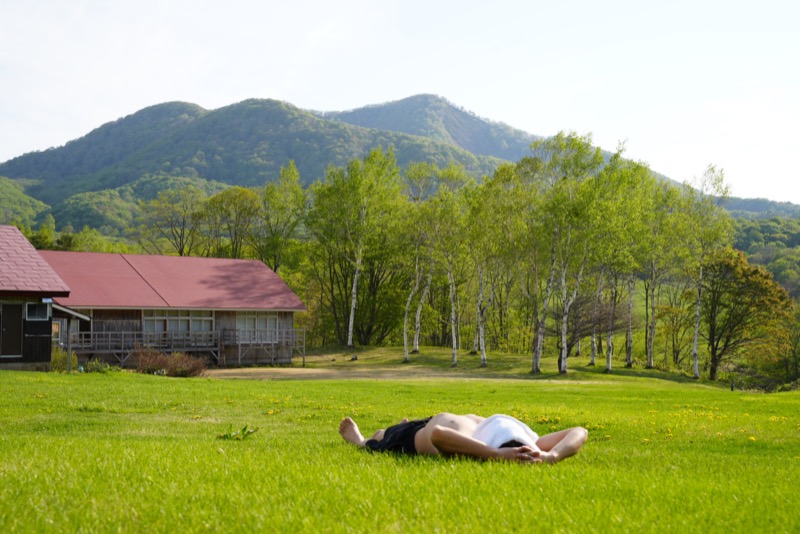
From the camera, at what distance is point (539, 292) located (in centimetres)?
5200

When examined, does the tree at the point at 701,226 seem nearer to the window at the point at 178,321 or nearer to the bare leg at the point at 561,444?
the window at the point at 178,321

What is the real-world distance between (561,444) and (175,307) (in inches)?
1553

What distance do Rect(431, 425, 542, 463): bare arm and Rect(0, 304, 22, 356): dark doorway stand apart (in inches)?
1165

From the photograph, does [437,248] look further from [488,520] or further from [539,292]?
[488,520]

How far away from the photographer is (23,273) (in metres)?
31.3

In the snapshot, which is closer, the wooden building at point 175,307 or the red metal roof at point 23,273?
the red metal roof at point 23,273

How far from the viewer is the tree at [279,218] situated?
212 ft

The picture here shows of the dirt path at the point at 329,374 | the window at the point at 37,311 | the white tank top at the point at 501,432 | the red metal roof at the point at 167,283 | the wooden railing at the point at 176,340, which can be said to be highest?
the red metal roof at the point at 167,283

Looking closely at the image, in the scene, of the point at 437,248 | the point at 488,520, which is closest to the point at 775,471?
the point at 488,520

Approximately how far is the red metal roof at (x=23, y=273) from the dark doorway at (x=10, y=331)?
3.29 feet

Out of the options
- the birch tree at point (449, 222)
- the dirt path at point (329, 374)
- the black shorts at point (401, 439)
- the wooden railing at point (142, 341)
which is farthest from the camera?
the birch tree at point (449, 222)

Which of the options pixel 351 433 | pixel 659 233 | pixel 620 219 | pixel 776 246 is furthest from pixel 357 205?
pixel 776 246

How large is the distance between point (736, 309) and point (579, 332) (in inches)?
532

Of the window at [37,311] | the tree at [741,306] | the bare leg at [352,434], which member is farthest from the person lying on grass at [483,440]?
the tree at [741,306]
